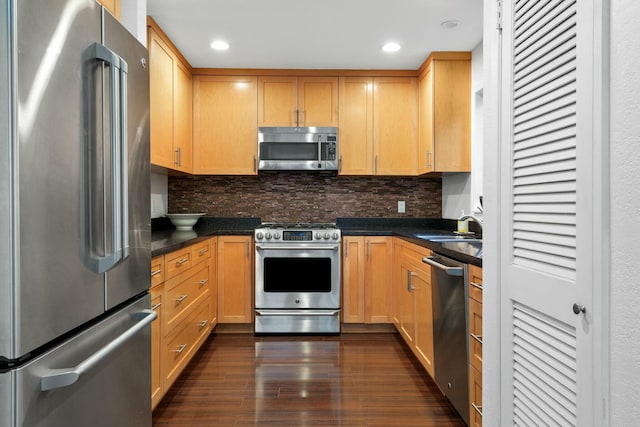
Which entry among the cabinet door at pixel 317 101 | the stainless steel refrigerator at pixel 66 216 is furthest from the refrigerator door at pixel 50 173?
the cabinet door at pixel 317 101

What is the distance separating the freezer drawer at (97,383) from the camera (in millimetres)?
817

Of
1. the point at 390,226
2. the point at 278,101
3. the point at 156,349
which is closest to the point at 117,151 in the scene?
the point at 156,349

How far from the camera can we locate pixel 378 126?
3.68 m

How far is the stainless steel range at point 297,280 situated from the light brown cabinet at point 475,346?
5.52 ft

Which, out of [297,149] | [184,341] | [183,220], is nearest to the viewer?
[184,341]

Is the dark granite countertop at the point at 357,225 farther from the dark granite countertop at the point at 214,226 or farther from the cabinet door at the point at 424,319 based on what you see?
the cabinet door at the point at 424,319

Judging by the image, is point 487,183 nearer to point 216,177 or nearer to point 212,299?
point 212,299

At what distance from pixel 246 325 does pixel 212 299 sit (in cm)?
41

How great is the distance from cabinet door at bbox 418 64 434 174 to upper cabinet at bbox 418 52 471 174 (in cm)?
2

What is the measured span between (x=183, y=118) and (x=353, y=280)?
2.07 metres

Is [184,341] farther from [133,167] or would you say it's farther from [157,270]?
[133,167]

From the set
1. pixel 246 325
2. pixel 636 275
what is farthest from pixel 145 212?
pixel 246 325

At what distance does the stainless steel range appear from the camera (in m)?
Result: 3.38

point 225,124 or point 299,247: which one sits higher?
point 225,124
